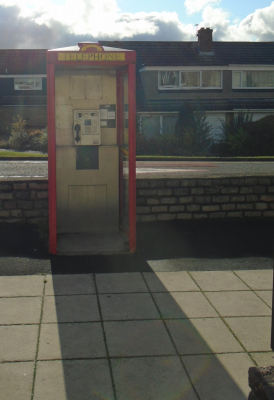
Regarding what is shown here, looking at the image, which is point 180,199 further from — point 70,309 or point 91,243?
point 70,309

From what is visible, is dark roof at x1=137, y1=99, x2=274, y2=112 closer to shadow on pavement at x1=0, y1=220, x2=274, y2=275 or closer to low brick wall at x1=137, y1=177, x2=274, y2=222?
low brick wall at x1=137, y1=177, x2=274, y2=222

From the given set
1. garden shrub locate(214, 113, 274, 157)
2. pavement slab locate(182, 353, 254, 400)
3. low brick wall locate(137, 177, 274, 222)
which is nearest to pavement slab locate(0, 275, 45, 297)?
pavement slab locate(182, 353, 254, 400)

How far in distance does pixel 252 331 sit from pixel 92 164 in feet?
12.6

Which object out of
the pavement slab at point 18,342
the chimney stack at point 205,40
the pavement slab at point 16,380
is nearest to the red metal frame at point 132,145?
the pavement slab at point 18,342

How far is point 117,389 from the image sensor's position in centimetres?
328

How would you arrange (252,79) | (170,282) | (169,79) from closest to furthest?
(170,282) < (169,79) < (252,79)

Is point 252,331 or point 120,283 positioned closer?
point 252,331

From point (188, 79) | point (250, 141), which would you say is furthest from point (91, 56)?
point (188, 79)

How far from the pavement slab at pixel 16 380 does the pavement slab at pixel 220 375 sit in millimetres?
1140

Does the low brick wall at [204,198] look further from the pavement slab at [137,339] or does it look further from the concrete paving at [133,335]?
the pavement slab at [137,339]

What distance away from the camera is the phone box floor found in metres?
6.49

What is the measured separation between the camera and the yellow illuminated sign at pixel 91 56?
238 inches

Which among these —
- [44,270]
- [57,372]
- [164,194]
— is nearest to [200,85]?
[164,194]

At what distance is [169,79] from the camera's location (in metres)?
36.2
